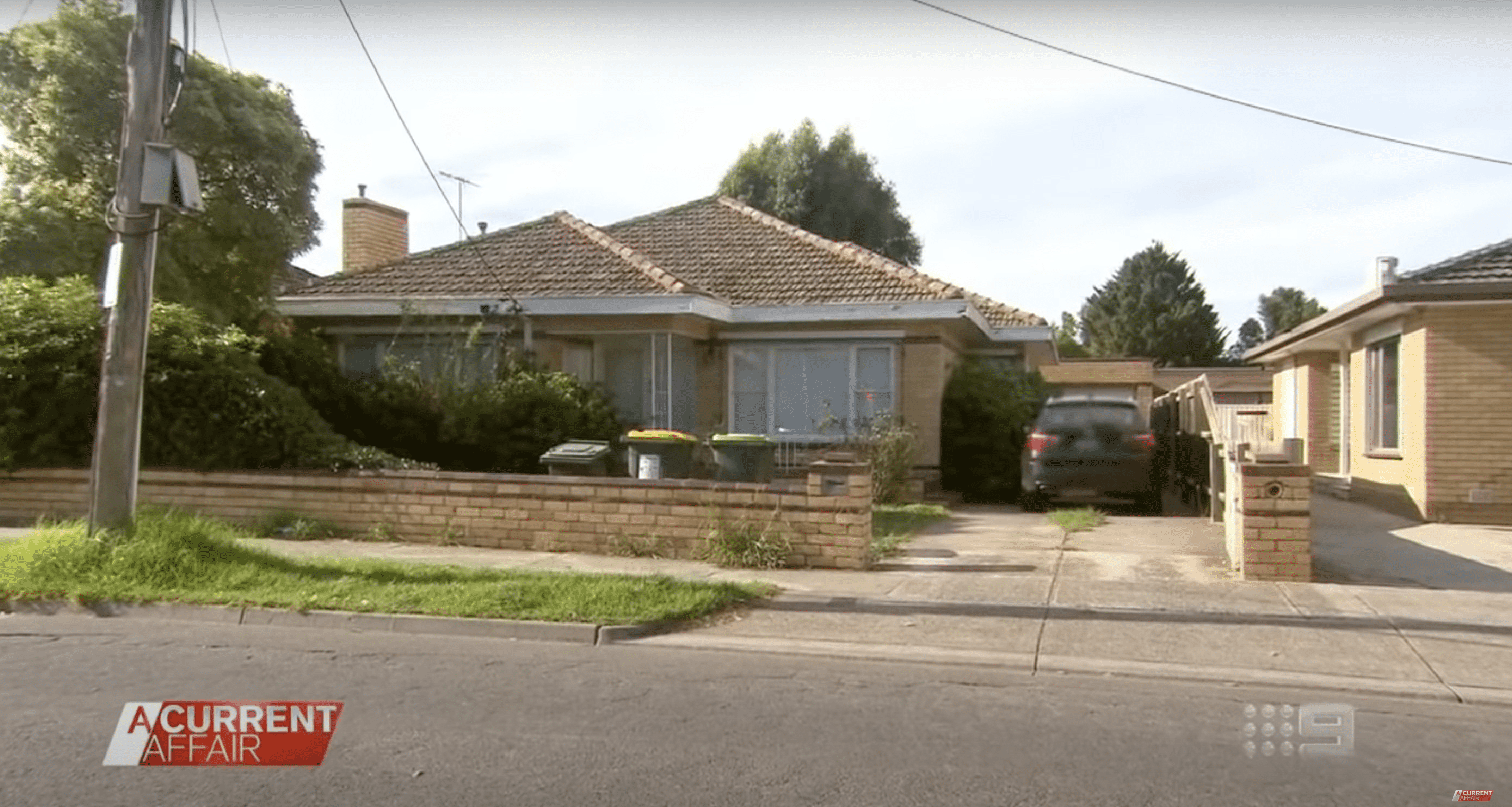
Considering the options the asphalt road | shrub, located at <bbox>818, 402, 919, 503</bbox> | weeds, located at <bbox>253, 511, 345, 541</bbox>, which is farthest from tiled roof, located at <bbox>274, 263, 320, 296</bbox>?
the asphalt road

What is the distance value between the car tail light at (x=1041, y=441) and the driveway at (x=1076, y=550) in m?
0.86

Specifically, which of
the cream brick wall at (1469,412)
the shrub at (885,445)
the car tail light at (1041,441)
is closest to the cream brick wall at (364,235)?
the shrub at (885,445)

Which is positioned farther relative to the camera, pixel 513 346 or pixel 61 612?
pixel 513 346

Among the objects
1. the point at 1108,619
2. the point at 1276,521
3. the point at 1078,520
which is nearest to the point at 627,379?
the point at 1078,520

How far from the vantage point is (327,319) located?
697 inches

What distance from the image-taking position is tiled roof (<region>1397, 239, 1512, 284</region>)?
13.0 m

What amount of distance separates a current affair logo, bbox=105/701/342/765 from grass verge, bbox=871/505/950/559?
19.4ft

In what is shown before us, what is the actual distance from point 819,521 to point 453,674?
426 centimetres

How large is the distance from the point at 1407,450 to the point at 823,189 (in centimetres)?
2616

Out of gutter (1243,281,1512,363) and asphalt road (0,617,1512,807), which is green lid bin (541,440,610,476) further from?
gutter (1243,281,1512,363)

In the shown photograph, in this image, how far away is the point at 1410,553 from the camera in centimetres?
1098

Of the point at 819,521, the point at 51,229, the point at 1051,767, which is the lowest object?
the point at 1051,767

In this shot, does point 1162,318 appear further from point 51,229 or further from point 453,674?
point 453,674

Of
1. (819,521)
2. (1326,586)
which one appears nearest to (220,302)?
(819,521)
